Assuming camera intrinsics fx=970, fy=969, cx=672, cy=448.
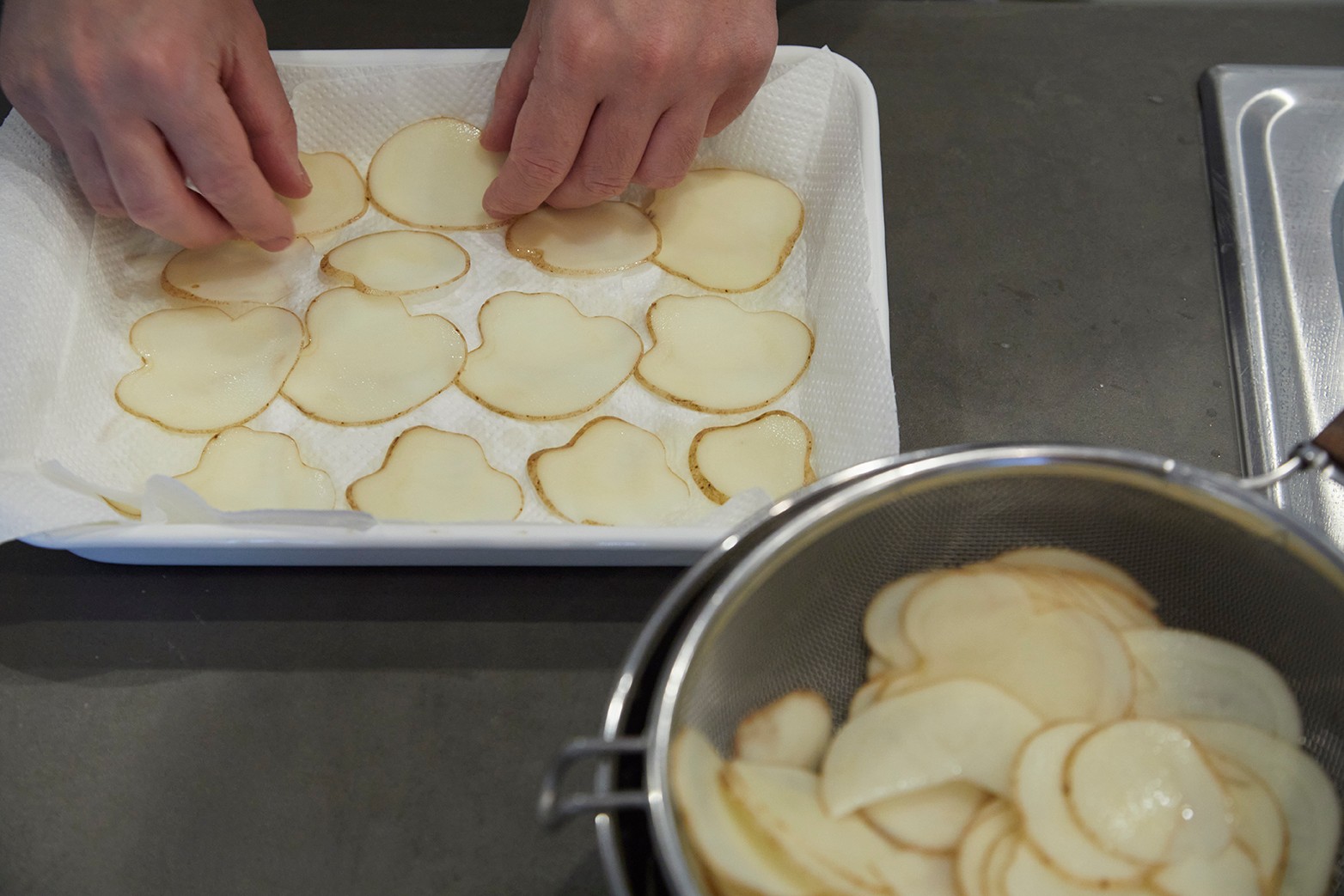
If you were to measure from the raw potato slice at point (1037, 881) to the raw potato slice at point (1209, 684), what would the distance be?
12 cm

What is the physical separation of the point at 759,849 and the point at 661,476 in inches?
15.6

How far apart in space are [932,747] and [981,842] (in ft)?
0.20

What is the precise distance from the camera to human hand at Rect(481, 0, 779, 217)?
88 centimetres

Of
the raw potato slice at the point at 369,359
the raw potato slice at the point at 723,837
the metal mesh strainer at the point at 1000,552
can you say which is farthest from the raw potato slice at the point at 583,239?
the raw potato slice at the point at 723,837

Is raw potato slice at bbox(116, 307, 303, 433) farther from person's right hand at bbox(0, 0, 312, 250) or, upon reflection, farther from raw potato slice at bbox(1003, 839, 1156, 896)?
raw potato slice at bbox(1003, 839, 1156, 896)

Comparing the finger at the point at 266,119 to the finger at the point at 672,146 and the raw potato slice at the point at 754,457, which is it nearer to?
the finger at the point at 672,146

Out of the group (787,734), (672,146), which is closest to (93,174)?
(672,146)

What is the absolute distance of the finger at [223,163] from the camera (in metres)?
0.85

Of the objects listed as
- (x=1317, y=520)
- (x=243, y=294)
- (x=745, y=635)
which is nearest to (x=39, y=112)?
(x=243, y=294)

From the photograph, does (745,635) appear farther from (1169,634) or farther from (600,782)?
(1169,634)

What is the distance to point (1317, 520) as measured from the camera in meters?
0.85

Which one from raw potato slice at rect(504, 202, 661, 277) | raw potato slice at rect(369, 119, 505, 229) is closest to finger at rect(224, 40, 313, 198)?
raw potato slice at rect(369, 119, 505, 229)

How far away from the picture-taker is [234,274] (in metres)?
1.01

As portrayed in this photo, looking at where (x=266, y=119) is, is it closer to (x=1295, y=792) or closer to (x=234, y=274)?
(x=234, y=274)
